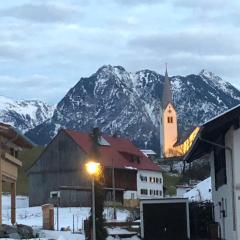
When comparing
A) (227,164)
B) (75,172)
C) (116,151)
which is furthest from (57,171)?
(227,164)

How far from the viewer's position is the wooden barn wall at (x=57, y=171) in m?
87.1

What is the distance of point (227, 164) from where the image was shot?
32.6 metres

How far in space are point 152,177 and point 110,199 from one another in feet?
52.4

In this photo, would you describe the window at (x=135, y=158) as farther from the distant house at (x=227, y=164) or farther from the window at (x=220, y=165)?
the distant house at (x=227, y=164)

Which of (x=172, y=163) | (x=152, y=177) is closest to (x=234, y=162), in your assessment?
(x=152, y=177)

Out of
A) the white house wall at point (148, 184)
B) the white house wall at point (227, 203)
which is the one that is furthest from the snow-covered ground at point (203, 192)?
the white house wall at point (227, 203)

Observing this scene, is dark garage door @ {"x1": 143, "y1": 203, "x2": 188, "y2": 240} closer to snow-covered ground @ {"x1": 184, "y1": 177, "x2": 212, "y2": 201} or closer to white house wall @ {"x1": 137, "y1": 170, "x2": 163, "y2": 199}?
snow-covered ground @ {"x1": 184, "y1": 177, "x2": 212, "y2": 201}

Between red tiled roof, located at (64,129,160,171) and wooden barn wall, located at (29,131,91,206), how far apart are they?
1.27 metres

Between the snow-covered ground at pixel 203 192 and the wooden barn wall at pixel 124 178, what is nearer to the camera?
the snow-covered ground at pixel 203 192

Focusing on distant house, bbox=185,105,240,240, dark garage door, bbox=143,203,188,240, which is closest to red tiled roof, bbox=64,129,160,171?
dark garage door, bbox=143,203,188,240

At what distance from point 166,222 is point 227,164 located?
7179mm

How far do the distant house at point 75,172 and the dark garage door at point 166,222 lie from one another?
146ft

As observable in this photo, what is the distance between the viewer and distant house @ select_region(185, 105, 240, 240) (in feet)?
101

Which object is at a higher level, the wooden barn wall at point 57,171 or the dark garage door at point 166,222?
the wooden barn wall at point 57,171
